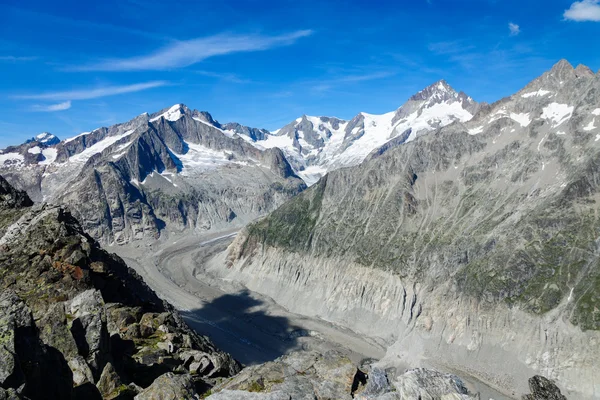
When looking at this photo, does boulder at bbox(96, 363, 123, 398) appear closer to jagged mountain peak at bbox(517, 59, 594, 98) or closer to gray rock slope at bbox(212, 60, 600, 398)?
gray rock slope at bbox(212, 60, 600, 398)

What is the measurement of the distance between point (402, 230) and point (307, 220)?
140 feet

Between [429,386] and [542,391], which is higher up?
[429,386]

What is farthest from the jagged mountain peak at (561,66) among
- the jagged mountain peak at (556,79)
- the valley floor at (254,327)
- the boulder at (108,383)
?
the boulder at (108,383)

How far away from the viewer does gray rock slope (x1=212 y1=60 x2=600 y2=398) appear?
293 ft

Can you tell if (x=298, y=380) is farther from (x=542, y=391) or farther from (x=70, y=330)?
(x=542, y=391)

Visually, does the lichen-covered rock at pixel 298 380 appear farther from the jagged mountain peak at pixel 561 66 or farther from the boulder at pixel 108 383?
the jagged mountain peak at pixel 561 66

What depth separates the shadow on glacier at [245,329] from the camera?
106 meters

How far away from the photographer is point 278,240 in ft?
542

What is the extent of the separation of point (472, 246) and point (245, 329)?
221 ft

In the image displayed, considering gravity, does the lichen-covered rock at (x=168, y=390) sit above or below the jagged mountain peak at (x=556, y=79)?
below

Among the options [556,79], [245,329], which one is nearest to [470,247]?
[245,329]

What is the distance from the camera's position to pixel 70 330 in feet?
67.6

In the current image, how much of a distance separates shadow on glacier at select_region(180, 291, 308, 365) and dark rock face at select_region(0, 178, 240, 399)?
202ft

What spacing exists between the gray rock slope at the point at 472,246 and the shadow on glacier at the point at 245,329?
11203 mm
